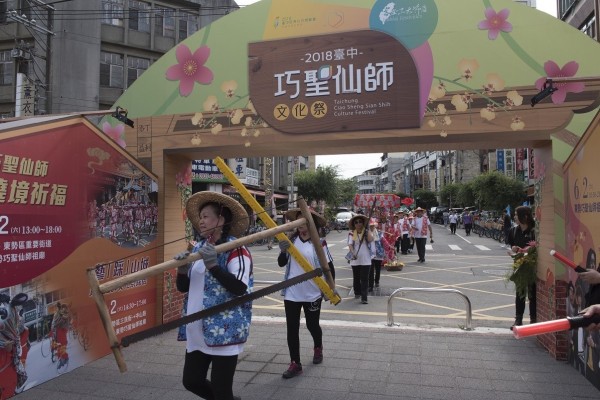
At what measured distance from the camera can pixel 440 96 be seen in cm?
512

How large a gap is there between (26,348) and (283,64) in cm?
411

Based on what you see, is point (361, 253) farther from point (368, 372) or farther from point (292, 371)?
point (292, 371)

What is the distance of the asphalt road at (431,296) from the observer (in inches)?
280

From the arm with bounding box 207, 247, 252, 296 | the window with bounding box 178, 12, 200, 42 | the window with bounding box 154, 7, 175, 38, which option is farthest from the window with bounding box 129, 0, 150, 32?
the arm with bounding box 207, 247, 252, 296

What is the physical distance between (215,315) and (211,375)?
383 mm

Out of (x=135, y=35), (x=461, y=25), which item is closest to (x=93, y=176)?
(x=461, y=25)

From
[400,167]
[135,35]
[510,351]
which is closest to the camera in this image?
[510,351]

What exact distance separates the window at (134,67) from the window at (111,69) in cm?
40

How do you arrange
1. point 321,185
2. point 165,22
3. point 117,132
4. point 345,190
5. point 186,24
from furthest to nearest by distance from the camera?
point 345,190 < point 321,185 < point 186,24 < point 165,22 < point 117,132

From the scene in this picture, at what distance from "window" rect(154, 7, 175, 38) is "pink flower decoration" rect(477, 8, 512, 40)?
2255 cm

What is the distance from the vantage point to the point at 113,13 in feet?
74.9

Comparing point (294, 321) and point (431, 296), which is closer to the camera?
point (294, 321)

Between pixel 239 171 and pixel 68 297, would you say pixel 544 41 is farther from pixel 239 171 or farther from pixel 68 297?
pixel 239 171

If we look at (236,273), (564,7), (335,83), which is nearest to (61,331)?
(236,273)
